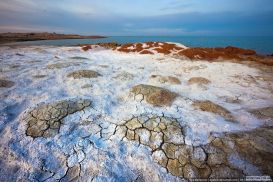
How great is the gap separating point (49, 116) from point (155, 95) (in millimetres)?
3710

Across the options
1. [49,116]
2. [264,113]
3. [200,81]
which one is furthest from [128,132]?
[200,81]

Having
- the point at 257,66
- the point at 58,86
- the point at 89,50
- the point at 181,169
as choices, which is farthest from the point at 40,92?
the point at 89,50

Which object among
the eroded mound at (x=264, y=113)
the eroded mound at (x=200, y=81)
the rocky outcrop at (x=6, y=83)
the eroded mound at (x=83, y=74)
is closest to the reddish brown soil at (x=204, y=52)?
the eroded mound at (x=200, y=81)

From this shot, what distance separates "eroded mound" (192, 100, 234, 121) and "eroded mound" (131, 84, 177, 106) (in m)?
0.94

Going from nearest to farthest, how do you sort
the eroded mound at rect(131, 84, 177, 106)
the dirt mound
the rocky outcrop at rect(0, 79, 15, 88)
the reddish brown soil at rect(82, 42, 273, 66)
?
the eroded mound at rect(131, 84, 177, 106), the rocky outcrop at rect(0, 79, 15, 88), the reddish brown soil at rect(82, 42, 273, 66), the dirt mound

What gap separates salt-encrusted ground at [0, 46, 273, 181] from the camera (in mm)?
3834

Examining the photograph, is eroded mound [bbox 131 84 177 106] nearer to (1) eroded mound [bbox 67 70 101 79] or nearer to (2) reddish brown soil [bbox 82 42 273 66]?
(1) eroded mound [bbox 67 70 101 79]

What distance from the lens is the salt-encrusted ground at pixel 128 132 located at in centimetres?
383

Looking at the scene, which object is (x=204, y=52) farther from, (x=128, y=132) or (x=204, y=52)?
(x=128, y=132)

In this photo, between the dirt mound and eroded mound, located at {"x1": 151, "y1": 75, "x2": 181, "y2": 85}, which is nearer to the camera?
eroded mound, located at {"x1": 151, "y1": 75, "x2": 181, "y2": 85}

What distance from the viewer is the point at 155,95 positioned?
21.9 ft

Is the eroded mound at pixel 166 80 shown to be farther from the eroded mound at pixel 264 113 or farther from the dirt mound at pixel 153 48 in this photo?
the dirt mound at pixel 153 48

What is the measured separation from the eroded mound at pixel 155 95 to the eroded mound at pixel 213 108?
944mm

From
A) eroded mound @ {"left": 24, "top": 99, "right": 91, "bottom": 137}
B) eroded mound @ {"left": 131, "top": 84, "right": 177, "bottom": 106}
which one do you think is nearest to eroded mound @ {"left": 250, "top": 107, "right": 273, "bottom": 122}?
eroded mound @ {"left": 131, "top": 84, "right": 177, "bottom": 106}
